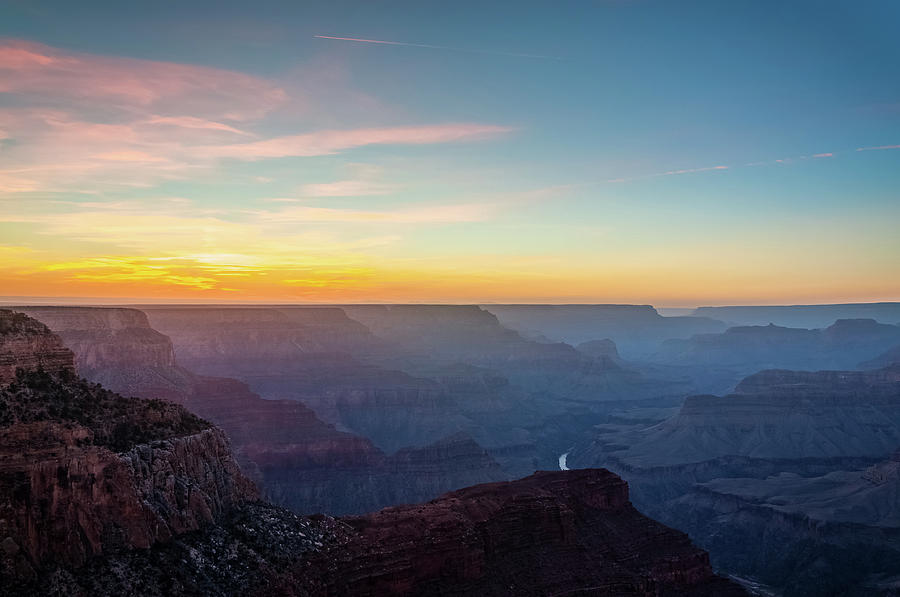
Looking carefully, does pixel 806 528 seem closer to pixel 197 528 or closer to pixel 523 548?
pixel 523 548

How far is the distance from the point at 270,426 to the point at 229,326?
50179mm

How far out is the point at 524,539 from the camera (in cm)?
4566

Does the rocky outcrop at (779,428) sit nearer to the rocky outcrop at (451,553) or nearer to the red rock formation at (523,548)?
the red rock formation at (523,548)

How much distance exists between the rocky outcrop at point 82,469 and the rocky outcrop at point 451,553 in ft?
3.54

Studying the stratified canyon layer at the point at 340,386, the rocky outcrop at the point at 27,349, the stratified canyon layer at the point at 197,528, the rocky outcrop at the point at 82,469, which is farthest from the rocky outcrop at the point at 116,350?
the rocky outcrop at the point at 82,469

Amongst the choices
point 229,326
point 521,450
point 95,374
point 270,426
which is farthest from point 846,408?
point 95,374

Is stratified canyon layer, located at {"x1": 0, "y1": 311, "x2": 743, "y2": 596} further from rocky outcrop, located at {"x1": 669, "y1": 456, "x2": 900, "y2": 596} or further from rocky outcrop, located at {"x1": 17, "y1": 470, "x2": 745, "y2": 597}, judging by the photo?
rocky outcrop, located at {"x1": 669, "y1": 456, "x2": 900, "y2": 596}

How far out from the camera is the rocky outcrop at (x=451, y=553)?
31.3 meters

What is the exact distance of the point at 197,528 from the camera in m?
33.3

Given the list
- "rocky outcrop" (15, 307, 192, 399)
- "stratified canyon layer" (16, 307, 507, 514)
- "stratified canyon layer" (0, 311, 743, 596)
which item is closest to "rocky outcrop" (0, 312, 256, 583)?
"stratified canyon layer" (0, 311, 743, 596)

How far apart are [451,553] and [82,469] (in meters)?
19.9

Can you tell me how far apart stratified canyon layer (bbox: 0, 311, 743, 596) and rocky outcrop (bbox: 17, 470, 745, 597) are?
9cm

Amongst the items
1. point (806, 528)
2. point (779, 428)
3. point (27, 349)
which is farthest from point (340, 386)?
point (27, 349)

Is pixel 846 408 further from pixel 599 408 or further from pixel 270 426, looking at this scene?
pixel 270 426
